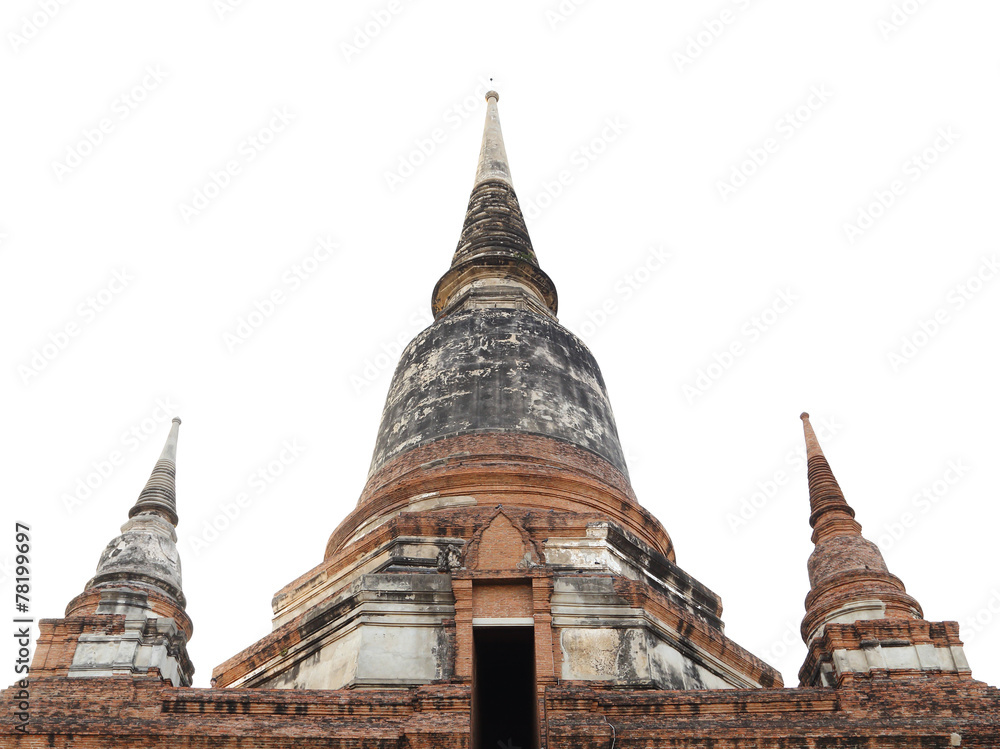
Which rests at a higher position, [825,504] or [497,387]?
[497,387]

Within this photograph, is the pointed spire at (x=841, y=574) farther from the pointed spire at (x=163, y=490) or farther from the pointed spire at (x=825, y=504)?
the pointed spire at (x=163, y=490)

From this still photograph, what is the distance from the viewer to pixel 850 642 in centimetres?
1131

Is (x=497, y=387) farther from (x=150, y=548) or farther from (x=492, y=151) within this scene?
(x=492, y=151)

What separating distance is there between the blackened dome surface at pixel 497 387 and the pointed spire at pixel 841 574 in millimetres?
3183

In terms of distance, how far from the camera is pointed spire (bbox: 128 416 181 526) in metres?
13.8

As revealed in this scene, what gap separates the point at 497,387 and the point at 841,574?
5.45m

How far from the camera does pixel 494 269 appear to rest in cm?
1972

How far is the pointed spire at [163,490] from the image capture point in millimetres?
13836

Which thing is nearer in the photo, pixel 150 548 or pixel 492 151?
pixel 150 548

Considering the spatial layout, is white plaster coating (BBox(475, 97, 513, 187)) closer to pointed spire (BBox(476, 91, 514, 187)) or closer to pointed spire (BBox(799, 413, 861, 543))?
pointed spire (BBox(476, 91, 514, 187))

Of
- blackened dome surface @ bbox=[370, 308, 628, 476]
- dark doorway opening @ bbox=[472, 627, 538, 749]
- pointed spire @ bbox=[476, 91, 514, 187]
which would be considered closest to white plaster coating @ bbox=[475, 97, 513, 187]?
pointed spire @ bbox=[476, 91, 514, 187]

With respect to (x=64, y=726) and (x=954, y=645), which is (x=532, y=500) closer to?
(x=954, y=645)

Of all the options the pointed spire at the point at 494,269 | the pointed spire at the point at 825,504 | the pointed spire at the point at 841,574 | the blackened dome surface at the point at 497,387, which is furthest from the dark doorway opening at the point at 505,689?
the pointed spire at the point at 494,269

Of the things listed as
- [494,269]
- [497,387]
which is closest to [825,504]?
[497,387]
